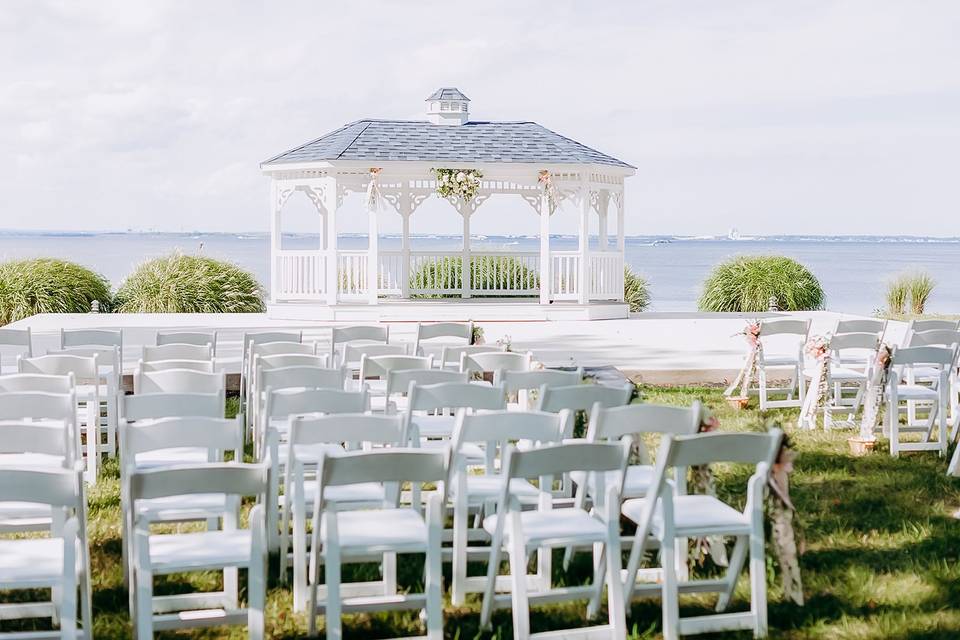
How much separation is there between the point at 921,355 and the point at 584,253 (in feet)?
37.6

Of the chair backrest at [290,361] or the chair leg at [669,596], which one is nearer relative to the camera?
the chair leg at [669,596]

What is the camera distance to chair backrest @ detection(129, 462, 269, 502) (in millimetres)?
4102

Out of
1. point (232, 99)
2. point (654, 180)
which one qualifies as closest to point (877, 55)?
point (654, 180)

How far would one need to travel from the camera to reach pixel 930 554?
5.97m

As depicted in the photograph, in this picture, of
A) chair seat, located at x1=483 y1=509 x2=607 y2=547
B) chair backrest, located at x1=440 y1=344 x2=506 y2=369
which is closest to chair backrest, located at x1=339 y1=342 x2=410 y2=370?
chair backrest, located at x1=440 y1=344 x2=506 y2=369

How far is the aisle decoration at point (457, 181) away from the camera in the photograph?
66.5 ft

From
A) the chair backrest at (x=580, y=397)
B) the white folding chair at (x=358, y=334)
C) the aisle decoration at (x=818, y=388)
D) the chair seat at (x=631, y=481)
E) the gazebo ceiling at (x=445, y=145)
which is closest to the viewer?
the chair seat at (x=631, y=481)

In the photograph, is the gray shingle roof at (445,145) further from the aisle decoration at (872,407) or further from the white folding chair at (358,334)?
the aisle decoration at (872,407)

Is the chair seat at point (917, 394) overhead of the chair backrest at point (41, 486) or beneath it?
beneath

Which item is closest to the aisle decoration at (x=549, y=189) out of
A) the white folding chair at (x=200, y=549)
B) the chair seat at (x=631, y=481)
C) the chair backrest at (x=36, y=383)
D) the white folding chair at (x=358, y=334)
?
the white folding chair at (x=358, y=334)

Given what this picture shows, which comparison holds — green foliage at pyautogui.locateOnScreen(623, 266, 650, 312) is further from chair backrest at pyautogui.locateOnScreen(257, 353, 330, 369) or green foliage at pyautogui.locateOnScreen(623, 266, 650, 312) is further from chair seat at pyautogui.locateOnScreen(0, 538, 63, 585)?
chair seat at pyautogui.locateOnScreen(0, 538, 63, 585)

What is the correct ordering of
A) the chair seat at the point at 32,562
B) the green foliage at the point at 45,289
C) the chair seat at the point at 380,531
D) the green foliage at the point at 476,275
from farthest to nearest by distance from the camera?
the green foliage at the point at 476,275 < the green foliage at the point at 45,289 < the chair seat at the point at 380,531 < the chair seat at the point at 32,562

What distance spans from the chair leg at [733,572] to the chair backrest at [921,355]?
3.73m

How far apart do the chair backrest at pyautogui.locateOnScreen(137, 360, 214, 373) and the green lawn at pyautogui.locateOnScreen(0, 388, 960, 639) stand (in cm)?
78
